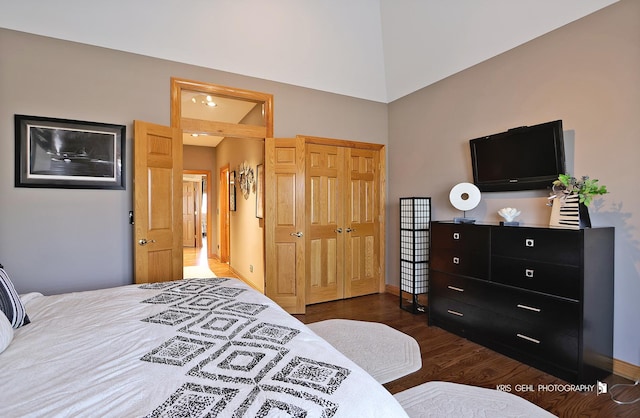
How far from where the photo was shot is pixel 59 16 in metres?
2.79

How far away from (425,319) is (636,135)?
8.06 ft

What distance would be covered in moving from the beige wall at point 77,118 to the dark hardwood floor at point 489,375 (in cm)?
226

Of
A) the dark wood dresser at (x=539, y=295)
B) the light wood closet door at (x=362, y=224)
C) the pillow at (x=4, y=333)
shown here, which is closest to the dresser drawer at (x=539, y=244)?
the dark wood dresser at (x=539, y=295)

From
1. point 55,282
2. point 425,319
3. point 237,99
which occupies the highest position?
point 237,99

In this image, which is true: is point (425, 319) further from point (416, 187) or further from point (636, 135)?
point (636, 135)

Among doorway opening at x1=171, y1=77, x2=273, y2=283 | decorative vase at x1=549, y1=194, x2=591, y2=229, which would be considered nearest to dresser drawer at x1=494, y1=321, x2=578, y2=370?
decorative vase at x1=549, y1=194, x2=591, y2=229

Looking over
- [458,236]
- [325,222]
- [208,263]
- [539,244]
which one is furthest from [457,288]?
[208,263]

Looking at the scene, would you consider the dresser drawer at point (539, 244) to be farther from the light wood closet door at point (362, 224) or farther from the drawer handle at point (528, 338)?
the light wood closet door at point (362, 224)

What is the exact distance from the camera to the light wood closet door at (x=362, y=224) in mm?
4363

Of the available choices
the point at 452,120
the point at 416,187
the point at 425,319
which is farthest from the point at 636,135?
the point at 425,319

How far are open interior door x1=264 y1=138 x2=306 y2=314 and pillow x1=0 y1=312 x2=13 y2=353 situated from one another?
8.32ft

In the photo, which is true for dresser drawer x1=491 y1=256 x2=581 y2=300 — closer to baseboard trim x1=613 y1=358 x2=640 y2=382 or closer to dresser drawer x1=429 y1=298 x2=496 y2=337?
dresser drawer x1=429 y1=298 x2=496 y2=337

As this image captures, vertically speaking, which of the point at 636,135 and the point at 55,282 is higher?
the point at 636,135

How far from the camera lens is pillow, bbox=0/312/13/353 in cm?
121
